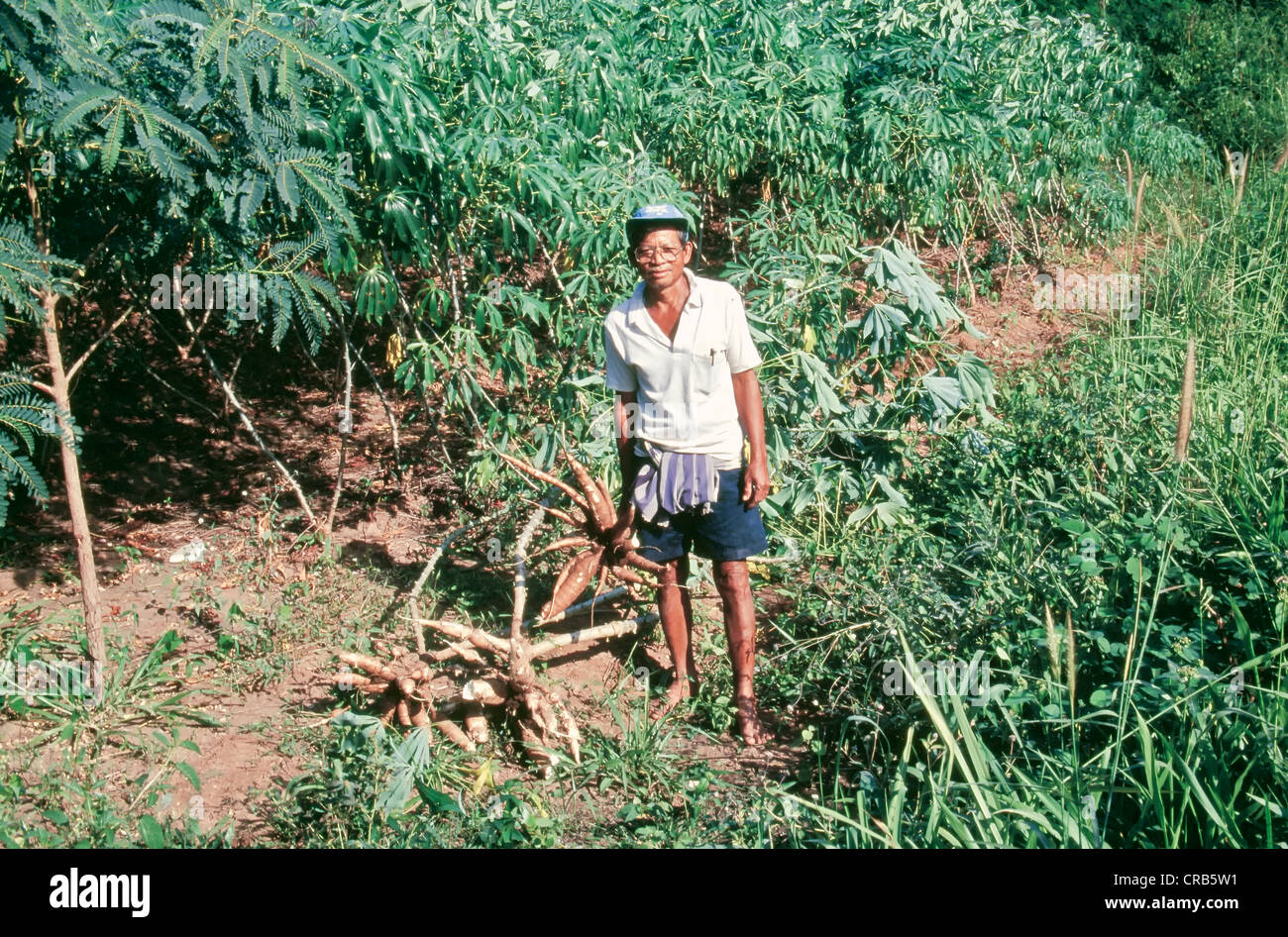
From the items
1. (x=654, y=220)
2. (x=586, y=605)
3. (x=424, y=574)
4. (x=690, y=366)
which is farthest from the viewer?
(x=586, y=605)

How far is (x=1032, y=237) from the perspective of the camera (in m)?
7.25

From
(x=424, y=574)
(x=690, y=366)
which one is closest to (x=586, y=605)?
(x=424, y=574)

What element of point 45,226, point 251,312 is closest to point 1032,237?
point 251,312

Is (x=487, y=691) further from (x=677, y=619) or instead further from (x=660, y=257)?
(x=660, y=257)

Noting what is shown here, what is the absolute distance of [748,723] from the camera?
305cm

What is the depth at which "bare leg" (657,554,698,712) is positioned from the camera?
10.3 ft

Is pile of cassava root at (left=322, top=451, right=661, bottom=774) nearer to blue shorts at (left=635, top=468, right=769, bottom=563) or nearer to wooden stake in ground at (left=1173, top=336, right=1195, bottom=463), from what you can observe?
blue shorts at (left=635, top=468, right=769, bottom=563)

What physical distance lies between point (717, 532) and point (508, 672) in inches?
27.5

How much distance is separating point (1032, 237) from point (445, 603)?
5.17 metres

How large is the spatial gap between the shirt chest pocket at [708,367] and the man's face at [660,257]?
199 millimetres

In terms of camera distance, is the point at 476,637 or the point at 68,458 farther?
the point at 476,637
